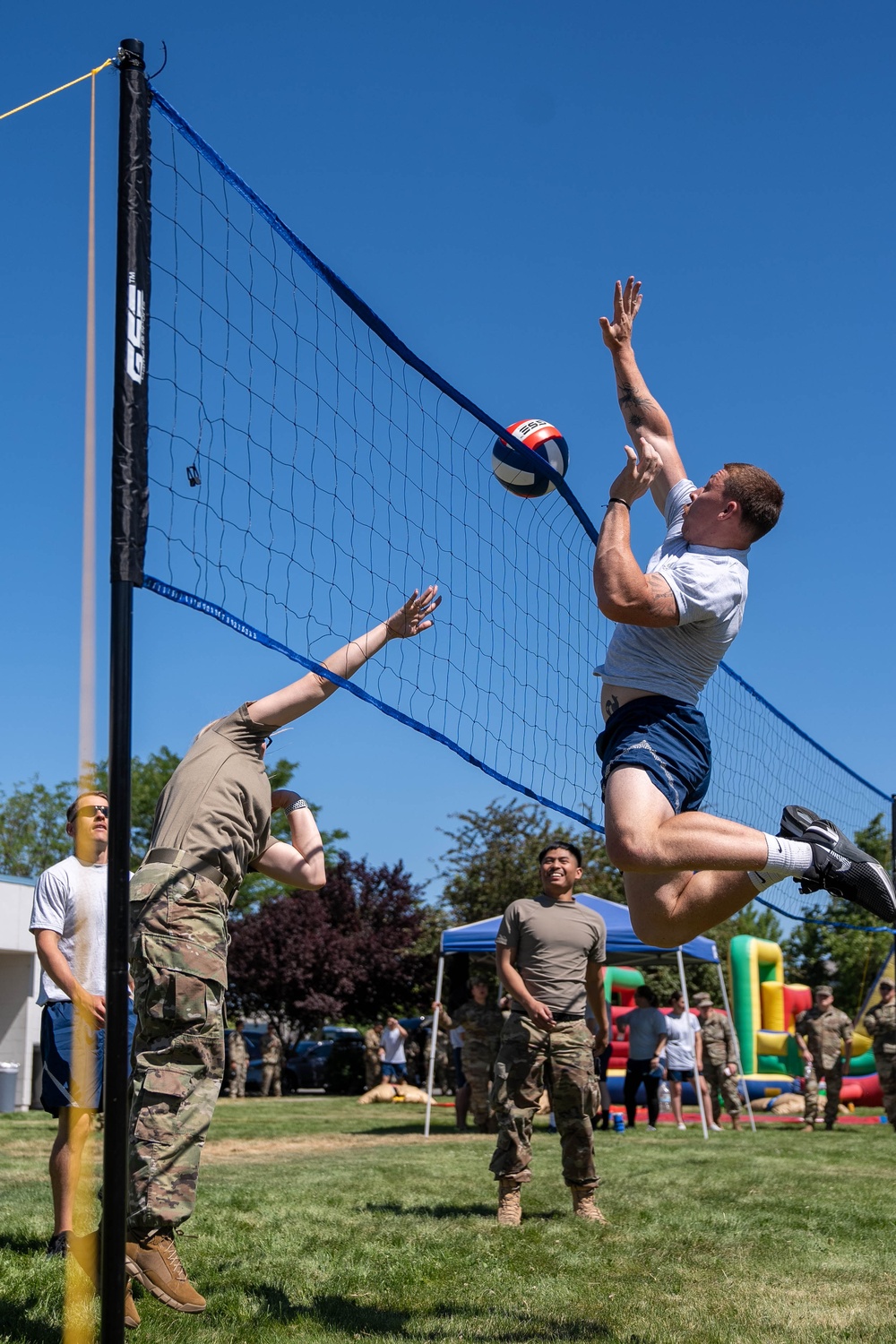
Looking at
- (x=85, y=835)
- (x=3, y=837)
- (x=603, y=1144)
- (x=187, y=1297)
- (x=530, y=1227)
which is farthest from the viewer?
(x=3, y=837)

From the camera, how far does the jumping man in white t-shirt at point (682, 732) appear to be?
401 cm

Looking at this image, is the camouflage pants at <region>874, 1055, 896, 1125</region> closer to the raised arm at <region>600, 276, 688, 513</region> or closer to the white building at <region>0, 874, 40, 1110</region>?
the raised arm at <region>600, 276, 688, 513</region>

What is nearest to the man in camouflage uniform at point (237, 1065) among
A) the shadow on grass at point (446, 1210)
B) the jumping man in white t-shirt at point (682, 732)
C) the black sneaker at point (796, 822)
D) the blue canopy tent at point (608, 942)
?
the blue canopy tent at point (608, 942)

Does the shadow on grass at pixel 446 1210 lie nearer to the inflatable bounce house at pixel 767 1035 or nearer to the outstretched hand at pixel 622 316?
the outstretched hand at pixel 622 316

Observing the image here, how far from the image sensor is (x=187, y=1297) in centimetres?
386

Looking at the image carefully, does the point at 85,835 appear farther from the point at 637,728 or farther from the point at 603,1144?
the point at 603,1144

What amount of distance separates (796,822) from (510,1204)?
10.8 feet

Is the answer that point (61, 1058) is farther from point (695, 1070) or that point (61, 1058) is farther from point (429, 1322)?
point (695, 1070)

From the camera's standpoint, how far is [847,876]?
413 centimetres

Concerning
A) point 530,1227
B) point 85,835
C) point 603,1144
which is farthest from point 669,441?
point 603,1144

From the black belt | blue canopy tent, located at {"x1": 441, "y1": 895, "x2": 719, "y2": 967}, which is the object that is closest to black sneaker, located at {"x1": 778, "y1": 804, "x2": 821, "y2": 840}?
the black belt

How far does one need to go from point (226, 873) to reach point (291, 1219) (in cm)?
285

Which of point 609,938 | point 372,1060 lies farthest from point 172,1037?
point 372,1060

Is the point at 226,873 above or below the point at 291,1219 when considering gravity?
above
